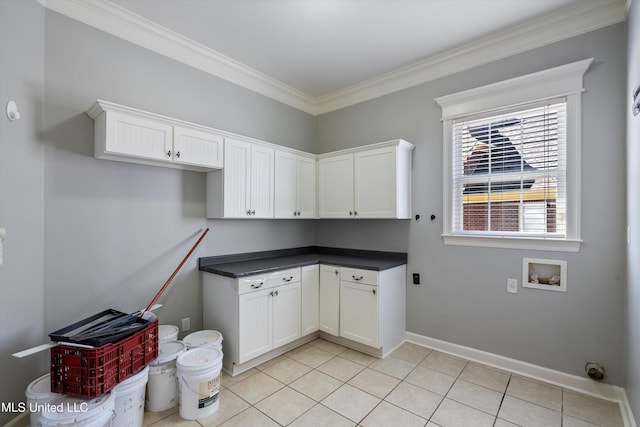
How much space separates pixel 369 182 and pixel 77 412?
2.81 meters

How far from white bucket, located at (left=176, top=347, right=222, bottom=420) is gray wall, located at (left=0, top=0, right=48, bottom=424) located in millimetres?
947

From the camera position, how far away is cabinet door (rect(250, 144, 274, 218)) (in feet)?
9.96

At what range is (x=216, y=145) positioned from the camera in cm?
272

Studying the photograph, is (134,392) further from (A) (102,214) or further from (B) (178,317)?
(A) (102,214)

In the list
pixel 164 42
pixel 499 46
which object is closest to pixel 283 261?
pixel 164 42

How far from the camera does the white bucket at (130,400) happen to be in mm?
1801

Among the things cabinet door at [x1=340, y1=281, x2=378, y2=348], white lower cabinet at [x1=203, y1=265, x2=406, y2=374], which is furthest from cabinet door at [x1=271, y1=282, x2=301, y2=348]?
cabinet door at [x1=340, y1=281, x2=378, y2=348]

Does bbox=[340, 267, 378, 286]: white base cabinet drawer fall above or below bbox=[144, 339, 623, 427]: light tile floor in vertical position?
above

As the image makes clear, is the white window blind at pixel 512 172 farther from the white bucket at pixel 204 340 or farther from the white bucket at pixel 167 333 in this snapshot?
the white bucket at pixel 167 333

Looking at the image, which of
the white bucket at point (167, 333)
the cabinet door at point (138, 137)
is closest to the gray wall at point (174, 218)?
the white bucket at point (167, 333)

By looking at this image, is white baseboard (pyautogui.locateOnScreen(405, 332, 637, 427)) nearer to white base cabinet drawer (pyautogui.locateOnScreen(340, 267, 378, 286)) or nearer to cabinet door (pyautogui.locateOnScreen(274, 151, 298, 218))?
white base cabinet drawer (pyautogui.locateOnScreen(340, 267, 378, 286))

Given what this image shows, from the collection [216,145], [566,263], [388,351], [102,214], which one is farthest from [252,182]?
[566,263]

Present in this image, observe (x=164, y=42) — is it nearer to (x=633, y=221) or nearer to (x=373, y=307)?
(x=373, y=307)

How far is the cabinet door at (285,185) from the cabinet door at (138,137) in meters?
1.15
